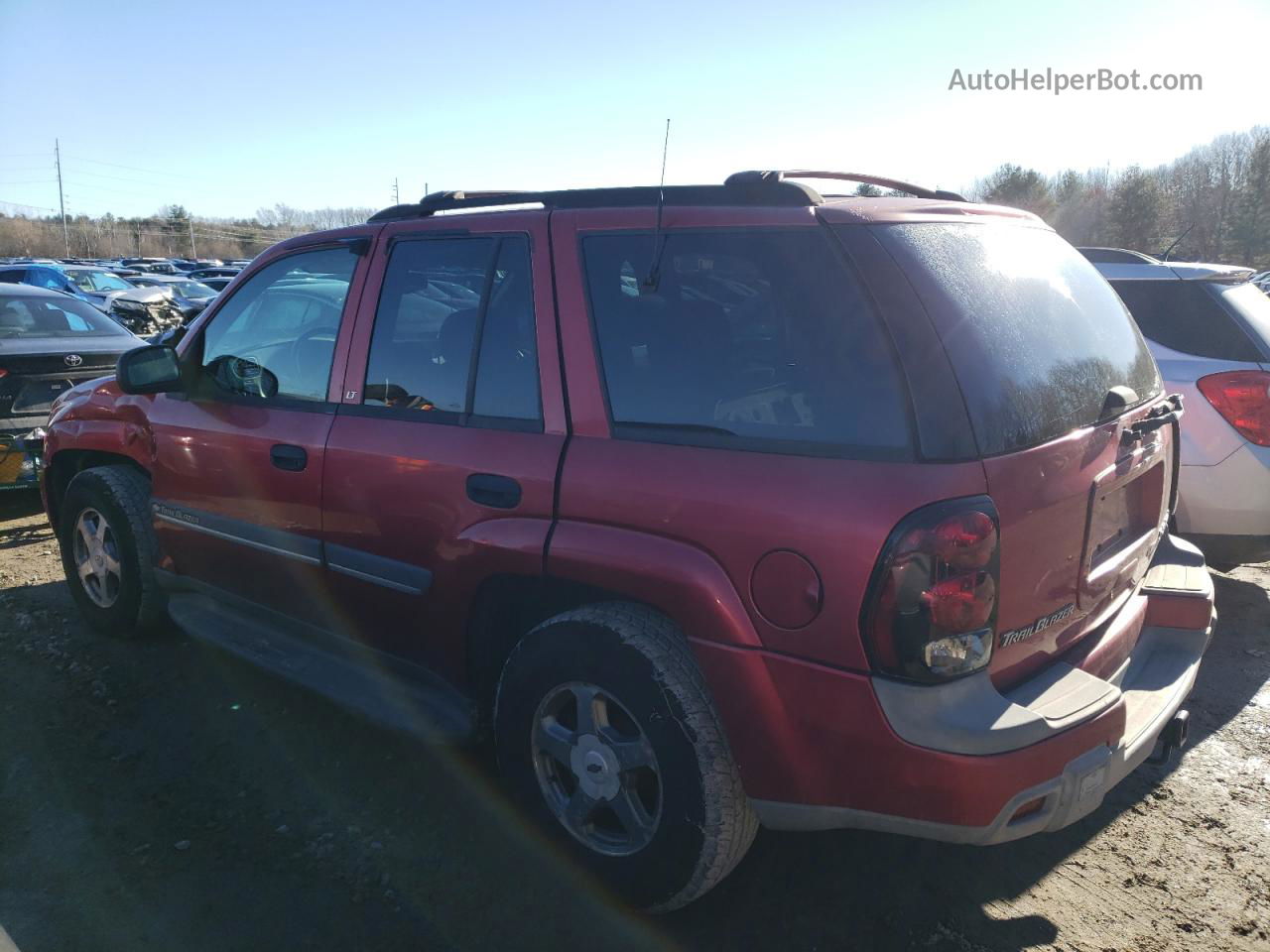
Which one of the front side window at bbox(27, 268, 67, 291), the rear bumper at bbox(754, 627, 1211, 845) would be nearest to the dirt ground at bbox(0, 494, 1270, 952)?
the rear bumper at bbox(754, 627, 1211, 845)

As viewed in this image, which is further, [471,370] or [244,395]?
[244,395]

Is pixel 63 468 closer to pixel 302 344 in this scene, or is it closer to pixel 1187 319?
pixel 302 344

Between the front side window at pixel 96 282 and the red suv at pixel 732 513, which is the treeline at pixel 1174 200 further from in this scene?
the red suv at pixel 732 513

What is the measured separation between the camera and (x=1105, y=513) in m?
2.50

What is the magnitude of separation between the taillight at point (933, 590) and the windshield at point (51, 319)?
736 centimetres

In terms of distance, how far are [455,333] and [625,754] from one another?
1455 millimetres

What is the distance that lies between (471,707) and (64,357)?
5.36 metres

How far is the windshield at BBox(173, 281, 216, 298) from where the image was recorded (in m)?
26.0

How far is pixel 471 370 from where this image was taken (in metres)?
2.89

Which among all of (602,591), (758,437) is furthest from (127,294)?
(758,437)

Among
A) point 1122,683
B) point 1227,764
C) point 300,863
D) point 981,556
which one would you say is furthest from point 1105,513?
point 300,863

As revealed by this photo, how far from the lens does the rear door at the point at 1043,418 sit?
2.12m

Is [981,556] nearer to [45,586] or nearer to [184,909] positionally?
[184,909]

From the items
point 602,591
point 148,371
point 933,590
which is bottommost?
point 602,591
